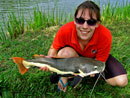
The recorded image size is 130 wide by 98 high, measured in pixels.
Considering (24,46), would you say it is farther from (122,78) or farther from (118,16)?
(118,16)

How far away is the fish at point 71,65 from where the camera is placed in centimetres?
200

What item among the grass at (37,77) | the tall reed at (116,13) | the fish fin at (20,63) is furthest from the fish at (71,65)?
the tall reed at (116,13)

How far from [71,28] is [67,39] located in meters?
0.19

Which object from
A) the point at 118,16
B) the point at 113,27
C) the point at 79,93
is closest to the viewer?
the point at 79,93

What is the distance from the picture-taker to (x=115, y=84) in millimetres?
2523

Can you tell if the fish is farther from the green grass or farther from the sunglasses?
the sunglasses

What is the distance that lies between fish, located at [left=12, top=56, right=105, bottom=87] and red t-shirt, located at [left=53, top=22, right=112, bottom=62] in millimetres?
336

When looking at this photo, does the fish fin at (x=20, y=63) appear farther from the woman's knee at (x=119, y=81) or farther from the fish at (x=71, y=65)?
the woman's knee at (x=119, y=81)

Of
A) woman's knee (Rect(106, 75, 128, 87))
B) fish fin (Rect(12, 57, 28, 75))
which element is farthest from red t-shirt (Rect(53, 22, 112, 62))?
fish fin (Rect(12, 57, 28, 75))

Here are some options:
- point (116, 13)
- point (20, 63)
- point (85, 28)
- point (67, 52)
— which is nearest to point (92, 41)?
point (85, 28)

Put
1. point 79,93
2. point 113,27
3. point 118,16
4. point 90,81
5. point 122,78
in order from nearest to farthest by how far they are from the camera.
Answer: point 79,93
point 122,78
point 90,81
point 113,27
point 118,16

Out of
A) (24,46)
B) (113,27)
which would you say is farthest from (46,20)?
(113,27)

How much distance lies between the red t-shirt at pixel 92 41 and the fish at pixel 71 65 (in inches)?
13.2

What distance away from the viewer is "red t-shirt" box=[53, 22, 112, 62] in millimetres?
2318
